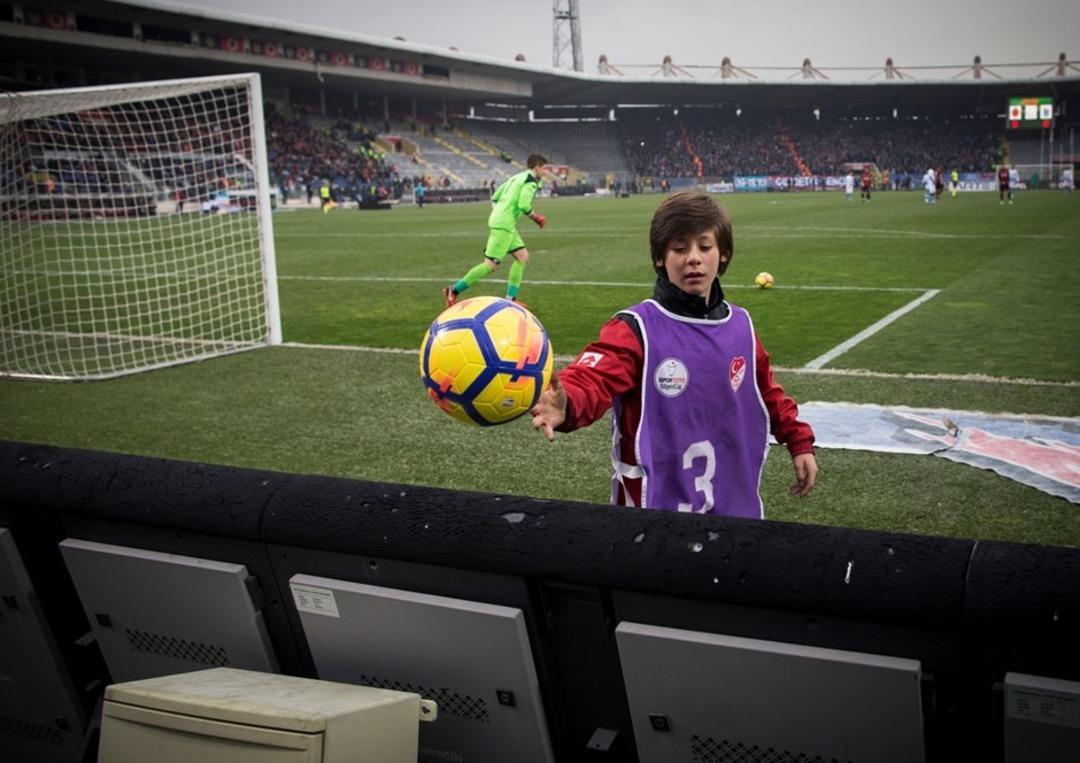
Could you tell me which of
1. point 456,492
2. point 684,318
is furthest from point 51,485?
point 684,318

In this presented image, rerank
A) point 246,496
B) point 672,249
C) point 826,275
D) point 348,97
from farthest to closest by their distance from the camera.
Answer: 1. point 348,97
2. point 826,275
3. point 672,249
4. point 246,496

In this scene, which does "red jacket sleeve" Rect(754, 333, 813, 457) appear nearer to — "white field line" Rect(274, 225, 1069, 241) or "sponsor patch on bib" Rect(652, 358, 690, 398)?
"sponsor patch on bib" Rect(652, 358, 690, 398)

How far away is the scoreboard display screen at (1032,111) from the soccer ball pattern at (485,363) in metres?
70.8

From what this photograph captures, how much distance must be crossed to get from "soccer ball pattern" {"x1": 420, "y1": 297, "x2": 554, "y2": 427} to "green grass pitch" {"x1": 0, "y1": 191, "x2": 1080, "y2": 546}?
98.0 inches

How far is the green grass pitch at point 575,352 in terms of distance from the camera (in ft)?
17.3

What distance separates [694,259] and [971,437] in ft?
13.0

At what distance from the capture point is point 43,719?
288 cm

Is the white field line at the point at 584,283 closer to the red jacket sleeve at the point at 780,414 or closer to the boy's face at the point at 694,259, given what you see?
the red jacket sleeve at the point at 780,414

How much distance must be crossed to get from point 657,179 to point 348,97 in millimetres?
23998

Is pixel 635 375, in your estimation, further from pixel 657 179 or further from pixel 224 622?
pixel 657 179

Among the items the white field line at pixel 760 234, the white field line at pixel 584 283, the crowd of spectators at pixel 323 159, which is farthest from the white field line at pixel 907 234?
the crowd of spectators at pixel 323 159

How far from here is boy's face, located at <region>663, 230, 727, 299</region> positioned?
9.13 ft

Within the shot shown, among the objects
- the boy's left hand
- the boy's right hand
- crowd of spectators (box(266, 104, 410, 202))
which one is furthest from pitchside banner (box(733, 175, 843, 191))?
the boy's right hand

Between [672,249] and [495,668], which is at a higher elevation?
[672,249]
